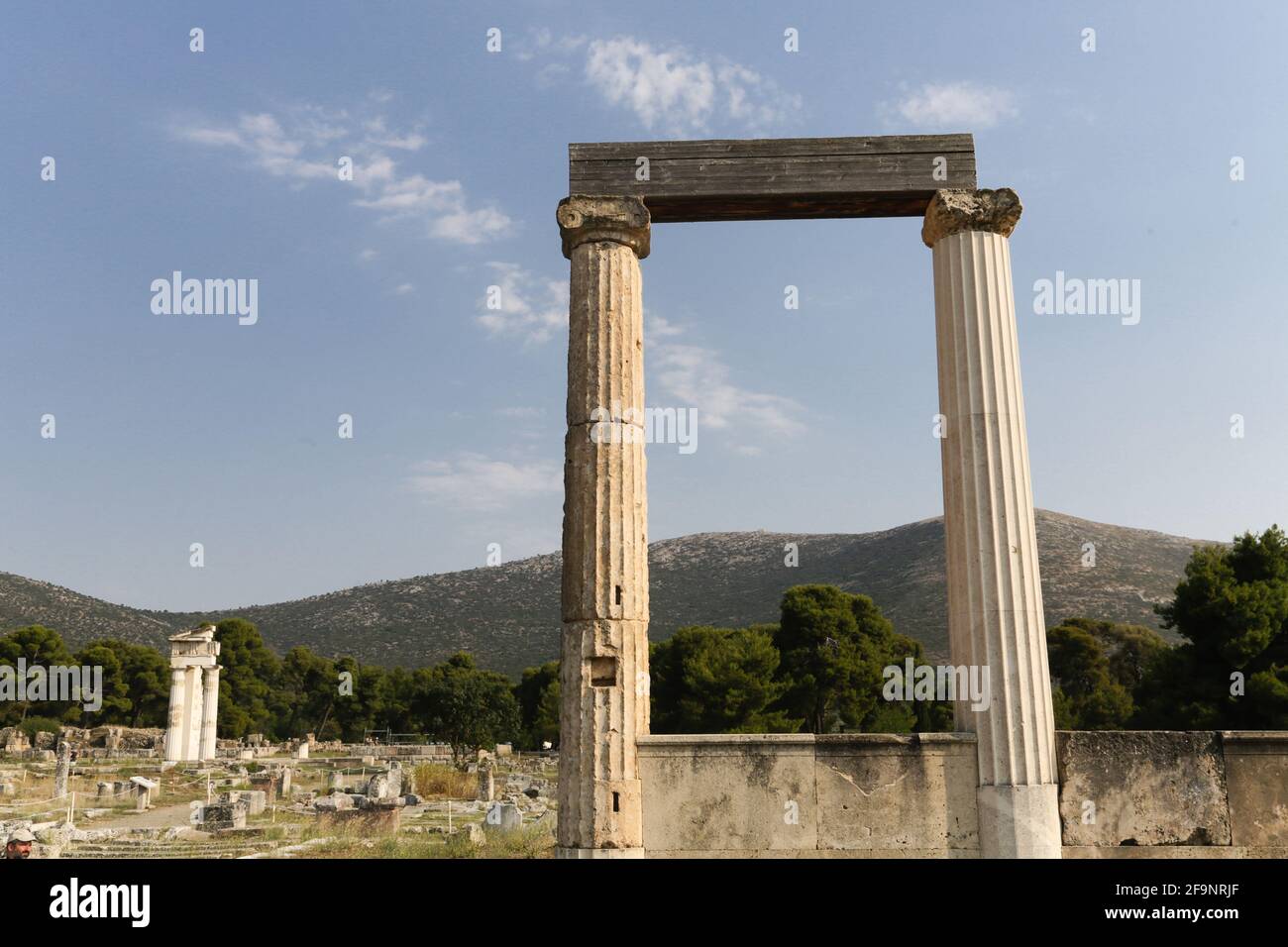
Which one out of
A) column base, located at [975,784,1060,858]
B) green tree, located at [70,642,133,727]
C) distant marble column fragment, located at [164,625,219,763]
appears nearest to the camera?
column base, located at [975,784,1060,858]

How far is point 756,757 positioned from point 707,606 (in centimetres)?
6260

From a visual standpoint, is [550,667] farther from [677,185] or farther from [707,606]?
[677,185]

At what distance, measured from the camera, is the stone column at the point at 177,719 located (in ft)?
128

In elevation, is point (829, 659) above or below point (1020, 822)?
above

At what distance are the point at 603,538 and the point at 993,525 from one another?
3748 millimetres

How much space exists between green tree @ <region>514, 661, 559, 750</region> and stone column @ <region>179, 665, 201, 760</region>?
17667 mm

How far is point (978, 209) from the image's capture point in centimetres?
1000

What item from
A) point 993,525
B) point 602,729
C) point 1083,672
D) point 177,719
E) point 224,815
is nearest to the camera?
point 602,729

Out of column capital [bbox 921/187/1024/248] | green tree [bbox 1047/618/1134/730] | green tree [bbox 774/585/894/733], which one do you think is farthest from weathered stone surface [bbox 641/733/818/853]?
green tree [bbox 1047/618/1134/730]

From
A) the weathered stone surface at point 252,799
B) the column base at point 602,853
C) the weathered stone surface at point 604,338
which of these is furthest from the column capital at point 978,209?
the weathered stone surface at point 252,799

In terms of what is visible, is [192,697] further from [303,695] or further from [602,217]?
[602,217]

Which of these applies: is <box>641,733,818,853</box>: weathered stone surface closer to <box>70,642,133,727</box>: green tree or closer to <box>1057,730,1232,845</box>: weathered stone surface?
<box>1057,730,1232,845</box>: weathered stone surface

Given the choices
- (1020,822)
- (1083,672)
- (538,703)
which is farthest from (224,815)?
(1083,672)

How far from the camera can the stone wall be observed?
8781 mm
